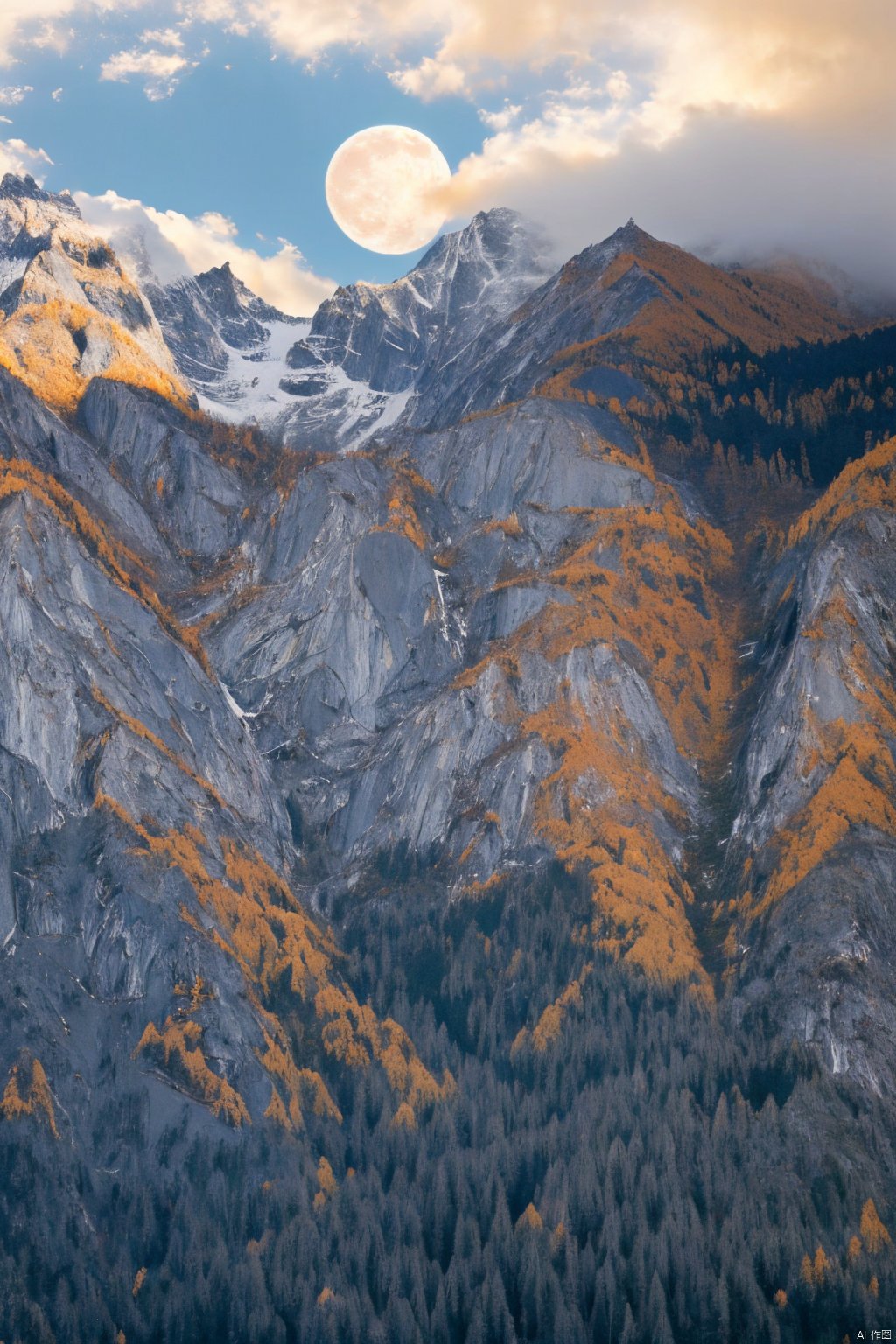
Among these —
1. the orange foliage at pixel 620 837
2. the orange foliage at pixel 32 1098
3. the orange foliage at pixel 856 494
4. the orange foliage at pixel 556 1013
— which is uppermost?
the orange foliage at pixel 856 494

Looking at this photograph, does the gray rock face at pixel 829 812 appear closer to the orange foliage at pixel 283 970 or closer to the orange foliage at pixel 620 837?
the orange foliage at pixel 620 837

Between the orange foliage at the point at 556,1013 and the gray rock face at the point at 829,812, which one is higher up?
the gray rock face at the point at 829,812

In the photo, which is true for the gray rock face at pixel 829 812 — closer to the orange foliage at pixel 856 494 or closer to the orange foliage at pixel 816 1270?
the orange foliage at pixel 856 494

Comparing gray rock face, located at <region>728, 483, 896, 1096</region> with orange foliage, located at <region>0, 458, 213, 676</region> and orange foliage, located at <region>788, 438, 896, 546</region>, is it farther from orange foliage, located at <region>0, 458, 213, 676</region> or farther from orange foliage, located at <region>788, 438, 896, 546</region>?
orange foliage, located at <region>0, 458, 213, 676</region>

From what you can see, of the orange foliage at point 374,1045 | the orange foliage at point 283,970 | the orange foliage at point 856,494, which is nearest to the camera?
the orange foliage at point 283,970

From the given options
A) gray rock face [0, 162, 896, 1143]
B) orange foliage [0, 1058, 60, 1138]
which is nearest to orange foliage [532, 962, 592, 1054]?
gray rock face [0, 162, 896, 1143]

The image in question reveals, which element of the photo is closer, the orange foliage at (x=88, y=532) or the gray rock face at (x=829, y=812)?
the gray rock face at (x=829, y=812)

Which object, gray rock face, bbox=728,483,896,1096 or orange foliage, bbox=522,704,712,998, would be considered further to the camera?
orange foliage, bbox=522,704,712,998

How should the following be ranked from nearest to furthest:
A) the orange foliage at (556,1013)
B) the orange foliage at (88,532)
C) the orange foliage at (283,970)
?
1. the orange foliage at (283,970)
2. the orange foliage at (556,1013)
3. the orange foliage at (88,532)

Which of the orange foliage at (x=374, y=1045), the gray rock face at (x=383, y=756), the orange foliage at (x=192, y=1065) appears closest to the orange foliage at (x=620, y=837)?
the gray rock face at (x=383, y=756)
